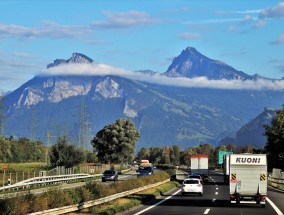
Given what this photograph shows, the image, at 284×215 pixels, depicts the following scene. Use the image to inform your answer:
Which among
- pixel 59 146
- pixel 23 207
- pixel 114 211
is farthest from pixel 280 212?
pixel 59 146

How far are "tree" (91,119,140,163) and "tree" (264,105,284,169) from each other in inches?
2711

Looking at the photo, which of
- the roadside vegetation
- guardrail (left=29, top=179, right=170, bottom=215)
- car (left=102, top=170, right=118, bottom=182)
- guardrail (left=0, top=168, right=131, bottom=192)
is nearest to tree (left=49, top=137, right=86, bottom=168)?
guardrail (left=0, top=168, right=131, bottom=192)

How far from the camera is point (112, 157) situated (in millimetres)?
150000

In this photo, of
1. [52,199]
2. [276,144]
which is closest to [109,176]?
[276,144]

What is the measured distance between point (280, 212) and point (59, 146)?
64.9m

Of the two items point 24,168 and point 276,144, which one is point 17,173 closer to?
point 24,168

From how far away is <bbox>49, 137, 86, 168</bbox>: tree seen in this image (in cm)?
9256

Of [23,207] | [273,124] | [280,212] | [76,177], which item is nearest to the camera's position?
[23,207]

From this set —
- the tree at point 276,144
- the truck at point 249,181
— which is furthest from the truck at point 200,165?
the truck at point 249,181

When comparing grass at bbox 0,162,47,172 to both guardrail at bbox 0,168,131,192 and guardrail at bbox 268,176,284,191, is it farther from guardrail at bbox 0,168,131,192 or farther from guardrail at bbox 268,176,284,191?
guardrail at bbox 268,176,284,191

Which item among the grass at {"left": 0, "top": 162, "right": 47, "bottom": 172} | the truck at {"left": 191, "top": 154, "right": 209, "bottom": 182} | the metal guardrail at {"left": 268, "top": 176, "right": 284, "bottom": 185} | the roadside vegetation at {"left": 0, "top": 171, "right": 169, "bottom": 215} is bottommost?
the grass at {"left": 0, "top": 162, "right": 47, "bottom": 172}

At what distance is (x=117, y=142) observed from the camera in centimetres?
15062

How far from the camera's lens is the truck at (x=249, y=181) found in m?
35.3

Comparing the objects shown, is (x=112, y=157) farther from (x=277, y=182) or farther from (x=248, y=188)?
(x=248, y=188)
